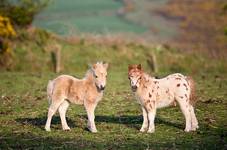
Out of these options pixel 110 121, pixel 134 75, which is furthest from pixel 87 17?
pixel 134 75

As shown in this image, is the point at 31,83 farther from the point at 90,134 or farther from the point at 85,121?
the point at 90,134

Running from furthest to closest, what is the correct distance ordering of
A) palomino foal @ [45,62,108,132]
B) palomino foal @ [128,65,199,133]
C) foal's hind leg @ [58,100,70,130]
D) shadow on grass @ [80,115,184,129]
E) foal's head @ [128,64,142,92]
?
shadow on grass @ [80,115,184,129] < foal's hind leg @ [58,100,70,130] < palomino foal @ [45,62,108,132] < palomino foal @ [128,65,199,133] < foal's head @ [128,64,142,92]

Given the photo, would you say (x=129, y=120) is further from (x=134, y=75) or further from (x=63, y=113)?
(x=134, y=75)

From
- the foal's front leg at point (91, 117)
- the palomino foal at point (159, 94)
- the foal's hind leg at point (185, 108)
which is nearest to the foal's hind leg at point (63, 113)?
the foal's front leg at point (91, 117)

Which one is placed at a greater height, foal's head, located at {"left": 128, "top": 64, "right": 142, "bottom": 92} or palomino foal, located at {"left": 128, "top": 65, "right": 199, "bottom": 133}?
foal's head, located at {"left": 128, "top": 64, "right": 142, "bottom": 92}

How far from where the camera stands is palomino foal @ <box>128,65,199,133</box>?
1562 centimetres

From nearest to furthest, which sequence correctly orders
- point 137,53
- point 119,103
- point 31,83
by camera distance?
point 119,103, point 31,83, point 137,53

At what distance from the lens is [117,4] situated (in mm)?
72812

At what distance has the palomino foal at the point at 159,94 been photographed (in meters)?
15.6

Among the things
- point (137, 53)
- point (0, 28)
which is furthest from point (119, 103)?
point (137, 53)

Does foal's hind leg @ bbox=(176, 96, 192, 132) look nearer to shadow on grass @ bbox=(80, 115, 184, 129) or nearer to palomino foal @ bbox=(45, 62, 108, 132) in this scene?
shadow on grass @ bbox=(80, 115, 184, 129)

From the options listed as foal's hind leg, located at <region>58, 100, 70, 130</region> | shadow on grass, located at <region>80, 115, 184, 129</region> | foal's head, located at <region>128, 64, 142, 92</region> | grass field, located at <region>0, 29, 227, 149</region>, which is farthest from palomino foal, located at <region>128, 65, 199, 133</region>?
foal's hind leg, located at <region>58, 100, 70, 130</region>

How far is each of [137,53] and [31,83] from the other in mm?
14277

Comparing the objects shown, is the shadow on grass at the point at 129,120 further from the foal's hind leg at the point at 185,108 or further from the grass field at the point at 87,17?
the grass field at the point at 87,17
